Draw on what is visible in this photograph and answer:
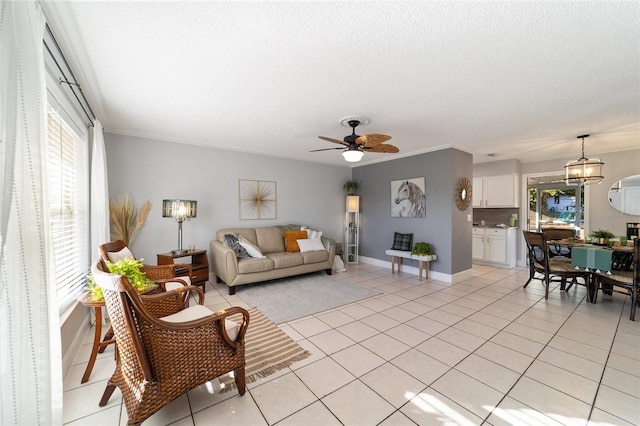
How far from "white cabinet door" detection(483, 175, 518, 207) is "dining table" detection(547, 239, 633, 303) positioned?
236 cm

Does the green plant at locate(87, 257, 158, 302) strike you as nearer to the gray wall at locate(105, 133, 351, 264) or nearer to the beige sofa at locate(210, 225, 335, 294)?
the beige sofa at locate(210, 225, 335, 294)

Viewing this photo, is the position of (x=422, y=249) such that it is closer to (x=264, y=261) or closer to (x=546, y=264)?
(x=546, y=264)

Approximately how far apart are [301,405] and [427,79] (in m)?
2.76

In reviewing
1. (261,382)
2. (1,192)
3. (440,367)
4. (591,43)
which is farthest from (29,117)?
(591,43)

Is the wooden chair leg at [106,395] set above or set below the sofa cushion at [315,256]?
below

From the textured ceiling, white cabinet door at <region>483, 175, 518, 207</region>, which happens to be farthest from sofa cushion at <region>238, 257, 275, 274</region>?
white cabinet door at <region>483, 175, 518, 207</region>

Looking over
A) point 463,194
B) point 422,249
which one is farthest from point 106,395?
point 463,194

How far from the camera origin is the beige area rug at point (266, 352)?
6.49 feet

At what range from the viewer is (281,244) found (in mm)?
4988

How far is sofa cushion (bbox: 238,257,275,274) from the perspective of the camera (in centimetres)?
388

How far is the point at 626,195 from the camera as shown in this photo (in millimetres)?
4676

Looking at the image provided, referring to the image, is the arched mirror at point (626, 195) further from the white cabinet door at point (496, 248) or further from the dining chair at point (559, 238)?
the white cabinet door at point (496, 248)

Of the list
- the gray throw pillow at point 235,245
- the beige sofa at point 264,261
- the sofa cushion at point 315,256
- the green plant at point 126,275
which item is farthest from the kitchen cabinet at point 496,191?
the green plant at point 126,275

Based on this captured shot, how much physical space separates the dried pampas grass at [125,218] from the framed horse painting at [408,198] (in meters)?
4.63
